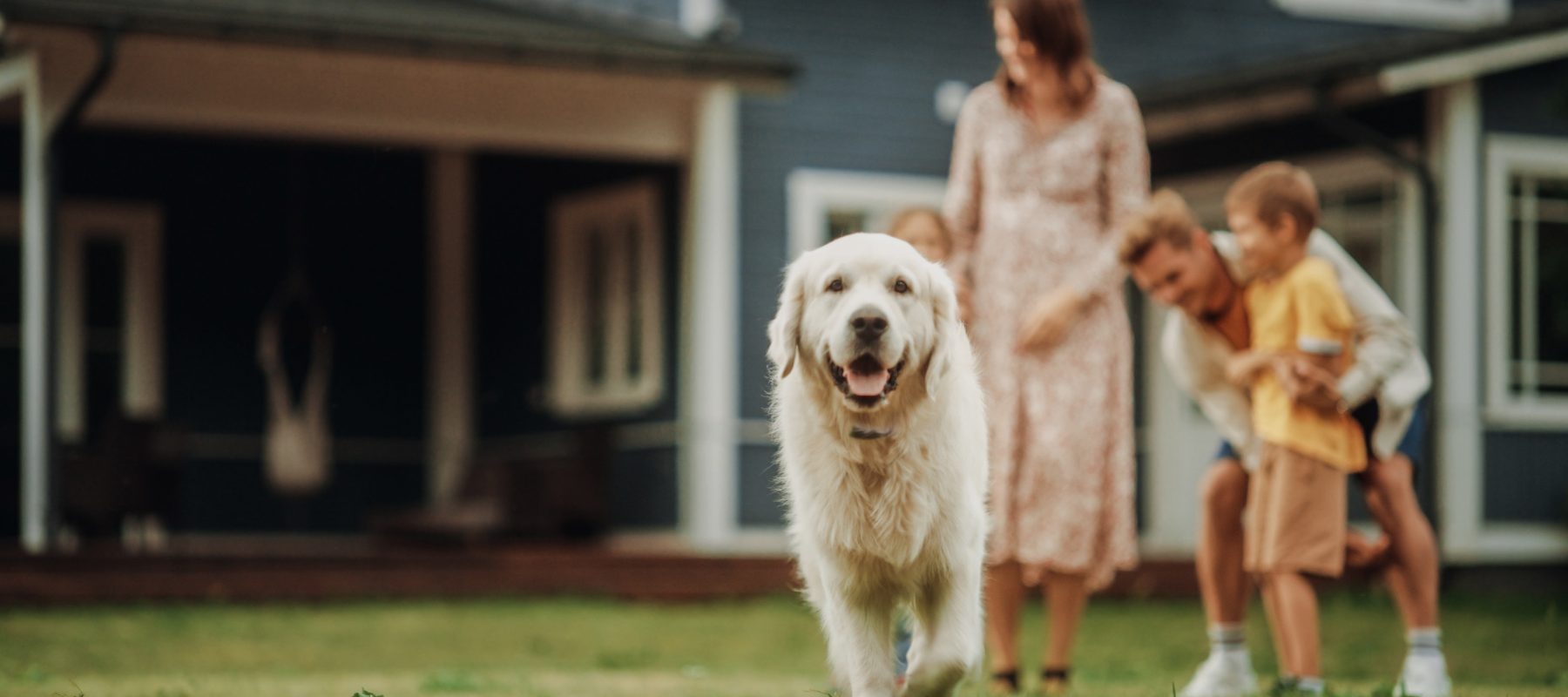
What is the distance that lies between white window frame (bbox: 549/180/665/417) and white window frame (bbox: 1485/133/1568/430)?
527 cm

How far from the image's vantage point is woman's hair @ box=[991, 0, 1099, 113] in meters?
5.75

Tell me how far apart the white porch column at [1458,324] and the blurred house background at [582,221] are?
0.07ft

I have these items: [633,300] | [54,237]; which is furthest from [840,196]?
[54,237]

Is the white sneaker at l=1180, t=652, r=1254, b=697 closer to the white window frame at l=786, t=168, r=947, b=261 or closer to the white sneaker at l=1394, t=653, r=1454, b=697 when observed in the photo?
the white sneaker at l=1394, t=653, r=1454, b=697

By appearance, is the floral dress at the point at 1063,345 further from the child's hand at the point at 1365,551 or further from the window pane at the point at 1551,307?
the window pane at the point at 1551,307

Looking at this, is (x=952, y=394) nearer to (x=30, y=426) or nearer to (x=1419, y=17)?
(x=30, y=426)

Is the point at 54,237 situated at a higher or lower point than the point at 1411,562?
higher

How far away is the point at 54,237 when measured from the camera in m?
10.9

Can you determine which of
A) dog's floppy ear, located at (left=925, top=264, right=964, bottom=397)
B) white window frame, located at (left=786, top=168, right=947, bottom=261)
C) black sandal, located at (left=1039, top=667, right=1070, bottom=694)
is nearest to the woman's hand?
black sandal, located at (left=1039, top=667, right=1070, bottom=694)

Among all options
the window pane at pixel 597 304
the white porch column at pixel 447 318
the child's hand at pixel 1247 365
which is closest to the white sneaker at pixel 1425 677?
the child's hand at pixel 1247 365

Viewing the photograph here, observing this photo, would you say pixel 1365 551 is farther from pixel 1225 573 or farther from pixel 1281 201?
pixel 1281 201

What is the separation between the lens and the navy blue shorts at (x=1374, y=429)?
5.57m

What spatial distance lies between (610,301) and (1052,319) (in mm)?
9061

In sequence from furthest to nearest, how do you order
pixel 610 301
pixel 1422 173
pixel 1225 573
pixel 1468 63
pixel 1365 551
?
pixel 610 301
pixel 1422 173
pixel 1468 63
pixel 1225 573
pixel 1365 551
